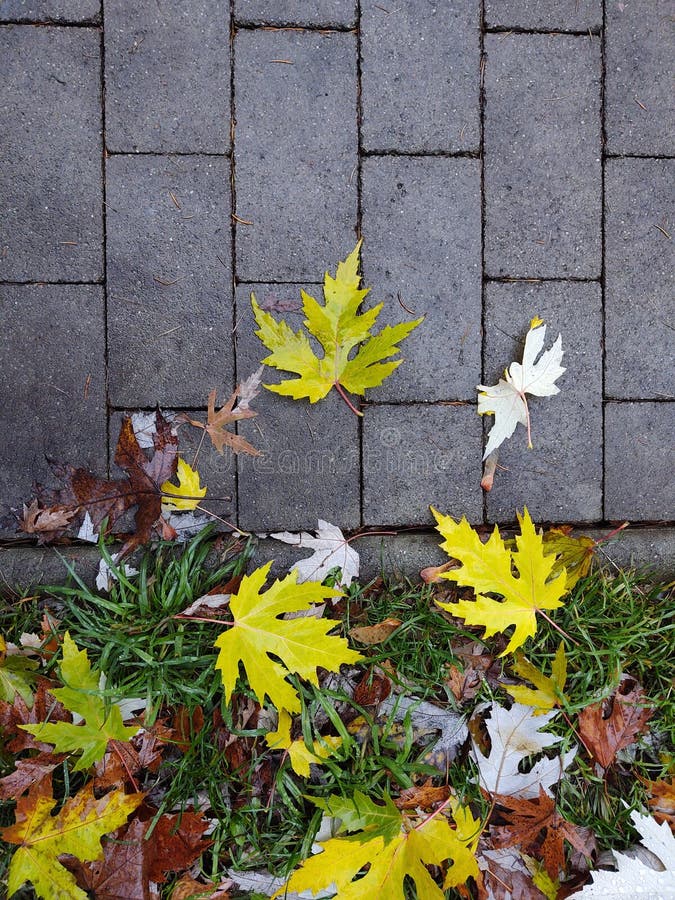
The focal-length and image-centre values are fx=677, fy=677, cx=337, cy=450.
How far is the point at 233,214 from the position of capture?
6.97ft

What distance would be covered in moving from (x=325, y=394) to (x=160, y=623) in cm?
87

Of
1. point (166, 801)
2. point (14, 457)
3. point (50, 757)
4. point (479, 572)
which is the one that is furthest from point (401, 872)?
point (14, 457)

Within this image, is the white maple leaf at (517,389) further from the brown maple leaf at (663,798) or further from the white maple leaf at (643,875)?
the white maple leaf at (643,875)

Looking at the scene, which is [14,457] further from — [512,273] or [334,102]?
[512,273]

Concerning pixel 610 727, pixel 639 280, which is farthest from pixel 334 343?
pixel 610 727

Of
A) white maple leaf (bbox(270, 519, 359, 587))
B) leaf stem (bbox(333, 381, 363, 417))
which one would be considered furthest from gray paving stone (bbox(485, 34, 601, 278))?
white maple leaf (bbox(270, 519, 359, 587))

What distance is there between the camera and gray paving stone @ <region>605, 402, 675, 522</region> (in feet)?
7.31

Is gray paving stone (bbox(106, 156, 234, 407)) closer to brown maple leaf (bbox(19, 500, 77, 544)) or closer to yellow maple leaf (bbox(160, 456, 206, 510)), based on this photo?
yellow maple leaf (bbox(160, 456, 206, 510))

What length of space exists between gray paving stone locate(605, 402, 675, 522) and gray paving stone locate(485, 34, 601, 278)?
0.53 m

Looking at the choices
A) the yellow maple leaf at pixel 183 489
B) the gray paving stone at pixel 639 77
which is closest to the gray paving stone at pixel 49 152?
the yellow maple leaf at pixel 183 489

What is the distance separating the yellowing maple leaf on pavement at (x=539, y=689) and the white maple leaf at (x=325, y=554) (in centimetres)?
59

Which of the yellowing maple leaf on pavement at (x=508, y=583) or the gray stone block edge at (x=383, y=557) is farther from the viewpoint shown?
the gray stone block edge at (x=383, y=557)

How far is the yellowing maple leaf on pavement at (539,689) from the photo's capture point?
210 cm

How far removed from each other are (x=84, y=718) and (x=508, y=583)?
4.22 ft
